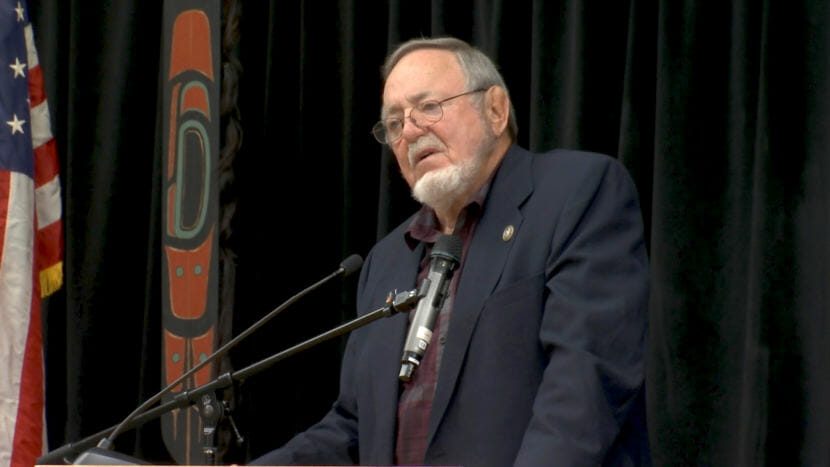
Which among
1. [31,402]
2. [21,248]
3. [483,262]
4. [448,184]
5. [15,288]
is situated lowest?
[31,402]

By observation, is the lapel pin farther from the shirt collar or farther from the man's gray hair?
the man's gray hair

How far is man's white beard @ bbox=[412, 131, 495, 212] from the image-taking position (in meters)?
2.11

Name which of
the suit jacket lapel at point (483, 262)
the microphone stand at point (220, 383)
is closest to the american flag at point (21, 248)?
the microphone stand at point (220, 383)

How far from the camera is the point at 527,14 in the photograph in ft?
9.83

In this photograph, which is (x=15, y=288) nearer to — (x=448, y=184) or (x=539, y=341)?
(x=448, y=184)

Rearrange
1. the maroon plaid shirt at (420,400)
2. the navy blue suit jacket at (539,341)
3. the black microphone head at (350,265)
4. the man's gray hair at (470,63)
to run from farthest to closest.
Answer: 1. the man's gray hair at (470,63)
2. the maroon plaid shirt at (420,400)
3. the black microphone head at (350,265)
4. the navy blue suit jacket at (539,341)

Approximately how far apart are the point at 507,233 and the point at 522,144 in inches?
42.9

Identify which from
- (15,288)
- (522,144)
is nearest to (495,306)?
(522,144)

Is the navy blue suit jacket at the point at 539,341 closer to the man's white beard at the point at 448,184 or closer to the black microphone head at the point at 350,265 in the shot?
the man's white beard at the point at 448,184

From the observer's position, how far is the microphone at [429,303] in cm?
153

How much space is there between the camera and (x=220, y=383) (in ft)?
5.50

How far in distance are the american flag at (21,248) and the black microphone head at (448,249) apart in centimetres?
173

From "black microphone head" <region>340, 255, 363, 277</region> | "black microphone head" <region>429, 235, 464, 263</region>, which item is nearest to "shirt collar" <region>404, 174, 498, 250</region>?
"black microphone head" <region>340, 255, 363, 277</region>

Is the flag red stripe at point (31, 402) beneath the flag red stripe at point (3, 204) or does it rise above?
beneath
